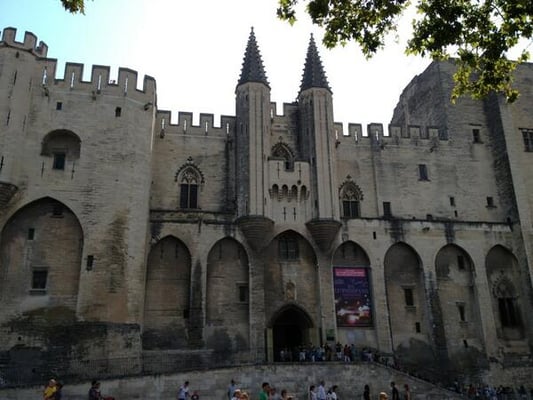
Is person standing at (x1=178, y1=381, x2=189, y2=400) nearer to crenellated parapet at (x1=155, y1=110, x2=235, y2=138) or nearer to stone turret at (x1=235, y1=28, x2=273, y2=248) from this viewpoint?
stone turret at (x1=235, y1=28, x2=273, y2=248)

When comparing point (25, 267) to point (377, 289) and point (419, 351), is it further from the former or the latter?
point (419, 351)

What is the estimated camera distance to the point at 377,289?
90.9 ft

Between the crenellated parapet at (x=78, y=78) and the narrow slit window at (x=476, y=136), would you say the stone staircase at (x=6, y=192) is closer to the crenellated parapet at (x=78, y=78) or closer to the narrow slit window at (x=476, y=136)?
the crenellated parapet at (x=78, y=78)

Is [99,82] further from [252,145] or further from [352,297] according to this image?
[352,297]

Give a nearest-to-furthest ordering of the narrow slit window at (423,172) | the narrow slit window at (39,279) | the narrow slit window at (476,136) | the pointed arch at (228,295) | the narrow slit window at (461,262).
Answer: the narrow slit window at (39,279)
the pointed arch at (228,295)
the narrow slit window at (461,262)
the narrow slit window at (423,172)
the narrow slit window at (476,136)

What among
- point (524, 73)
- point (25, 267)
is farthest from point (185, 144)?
point (524, 73)

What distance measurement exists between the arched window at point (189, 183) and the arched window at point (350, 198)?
7786 millimetres

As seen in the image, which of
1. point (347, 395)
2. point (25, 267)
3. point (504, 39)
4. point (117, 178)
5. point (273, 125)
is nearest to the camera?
point (504, 39)

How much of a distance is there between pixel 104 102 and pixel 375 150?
1508 centimetres

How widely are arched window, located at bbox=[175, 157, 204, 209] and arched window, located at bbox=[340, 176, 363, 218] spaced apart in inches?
307

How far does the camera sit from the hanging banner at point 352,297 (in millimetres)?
27266

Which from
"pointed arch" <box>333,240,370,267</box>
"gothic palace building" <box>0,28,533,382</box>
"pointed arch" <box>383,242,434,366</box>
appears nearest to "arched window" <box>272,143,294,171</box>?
"gothic palace building" <box>0,28,533,382</box>

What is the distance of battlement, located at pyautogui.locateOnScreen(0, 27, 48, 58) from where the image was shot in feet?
83.4

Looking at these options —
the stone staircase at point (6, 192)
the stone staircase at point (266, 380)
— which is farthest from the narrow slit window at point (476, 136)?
the stone staircase at point (6, 192)
